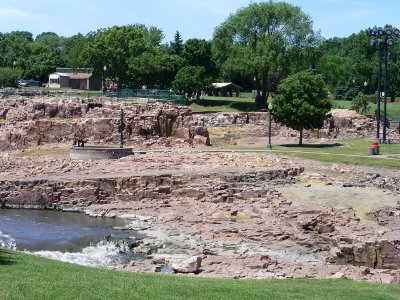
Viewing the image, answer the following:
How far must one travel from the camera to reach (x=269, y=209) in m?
38.3

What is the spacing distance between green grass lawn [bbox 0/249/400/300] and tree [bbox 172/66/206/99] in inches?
2525

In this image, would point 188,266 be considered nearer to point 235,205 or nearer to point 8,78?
point 235,205

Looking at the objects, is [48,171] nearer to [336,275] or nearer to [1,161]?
[1,161]

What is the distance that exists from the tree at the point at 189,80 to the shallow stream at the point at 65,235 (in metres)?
43.9

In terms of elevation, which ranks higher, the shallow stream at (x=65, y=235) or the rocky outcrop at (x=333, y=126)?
the rocky outcrop at (x=333, y=126)

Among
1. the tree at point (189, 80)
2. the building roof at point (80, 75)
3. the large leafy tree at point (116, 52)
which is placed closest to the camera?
the tree at point (189, 80)

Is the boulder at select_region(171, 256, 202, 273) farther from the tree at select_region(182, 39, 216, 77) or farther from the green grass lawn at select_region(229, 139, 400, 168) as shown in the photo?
the tree at select_region(182, 39, 216, 77)

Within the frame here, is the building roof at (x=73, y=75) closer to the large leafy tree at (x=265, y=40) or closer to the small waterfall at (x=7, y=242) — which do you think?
the large leafy tree at (x=265, y=40)

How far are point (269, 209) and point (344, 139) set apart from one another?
3182 cm

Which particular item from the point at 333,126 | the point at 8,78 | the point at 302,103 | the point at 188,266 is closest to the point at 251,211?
the point at 188,266

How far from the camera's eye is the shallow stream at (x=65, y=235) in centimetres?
3006

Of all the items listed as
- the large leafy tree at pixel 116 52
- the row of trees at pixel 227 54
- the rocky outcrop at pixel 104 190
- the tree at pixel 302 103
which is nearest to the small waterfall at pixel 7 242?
the rocky outcrop at pixel 104 190

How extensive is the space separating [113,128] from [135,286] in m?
46.9

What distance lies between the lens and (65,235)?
3481 centimetres
